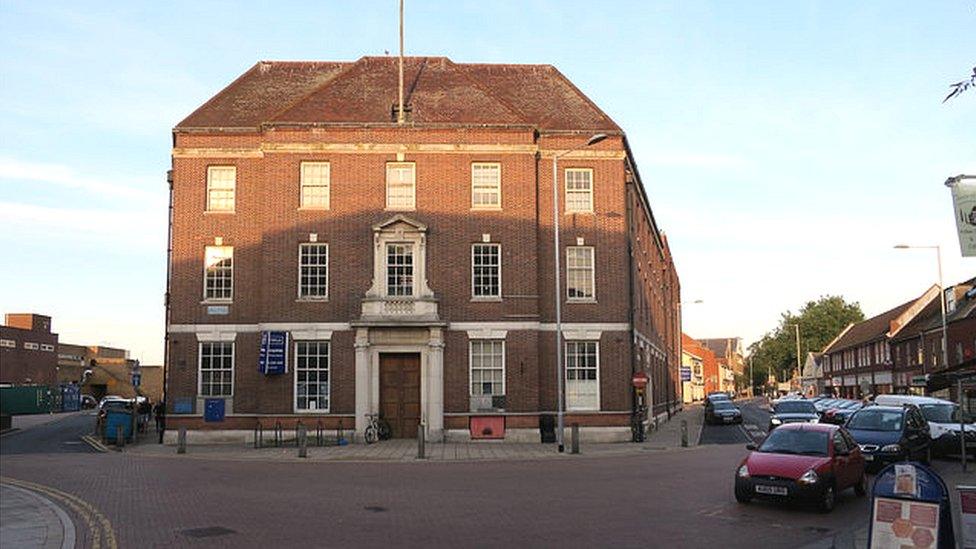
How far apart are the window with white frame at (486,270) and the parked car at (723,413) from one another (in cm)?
1864

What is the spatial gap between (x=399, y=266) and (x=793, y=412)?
1707 centimetres

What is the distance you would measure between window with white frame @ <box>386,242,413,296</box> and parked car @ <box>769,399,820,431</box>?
1518cm

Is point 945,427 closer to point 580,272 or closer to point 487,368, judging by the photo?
point 580,272

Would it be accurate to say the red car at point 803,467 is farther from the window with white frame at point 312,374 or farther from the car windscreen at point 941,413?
the window with white frame at point 312,374

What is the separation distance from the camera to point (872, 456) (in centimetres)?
2095

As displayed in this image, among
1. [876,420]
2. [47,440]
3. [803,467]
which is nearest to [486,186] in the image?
[876,420]

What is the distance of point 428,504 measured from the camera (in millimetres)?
15430

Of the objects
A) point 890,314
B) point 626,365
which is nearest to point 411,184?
point 626,365

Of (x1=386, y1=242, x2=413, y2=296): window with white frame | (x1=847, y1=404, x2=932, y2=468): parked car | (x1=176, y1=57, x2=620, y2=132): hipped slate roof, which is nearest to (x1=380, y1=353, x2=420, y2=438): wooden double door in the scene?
(x1=386, y1=242, x2=413, y2=296): window with white frame

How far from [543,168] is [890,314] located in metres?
56.6

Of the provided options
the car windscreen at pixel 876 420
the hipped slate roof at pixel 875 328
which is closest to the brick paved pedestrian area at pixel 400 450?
the car windscreen at pixel 876 420

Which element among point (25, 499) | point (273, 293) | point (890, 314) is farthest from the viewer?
point (890, 314)

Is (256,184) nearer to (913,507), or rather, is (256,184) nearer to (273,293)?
(273,293)

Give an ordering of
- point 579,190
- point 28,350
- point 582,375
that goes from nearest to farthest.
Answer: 1. point 582,375
2. point 579,190
3. point 28,350
